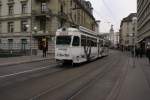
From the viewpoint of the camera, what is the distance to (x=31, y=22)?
45688 mm

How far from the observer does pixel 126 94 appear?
9297 mm

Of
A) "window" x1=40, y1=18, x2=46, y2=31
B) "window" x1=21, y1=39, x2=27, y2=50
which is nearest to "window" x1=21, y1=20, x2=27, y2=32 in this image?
"window" x1=21, y1=39, x2=27, y2=50

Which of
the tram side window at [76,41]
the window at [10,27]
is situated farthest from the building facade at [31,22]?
the tram side window at [76,41]

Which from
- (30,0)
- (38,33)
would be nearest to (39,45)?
(38,33)

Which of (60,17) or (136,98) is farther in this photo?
(60,17)

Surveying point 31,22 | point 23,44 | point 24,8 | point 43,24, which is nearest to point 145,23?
point 43,24

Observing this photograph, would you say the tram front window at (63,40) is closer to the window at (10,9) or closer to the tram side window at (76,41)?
the tram side window at (76,41)

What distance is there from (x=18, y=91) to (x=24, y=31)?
3851 cm

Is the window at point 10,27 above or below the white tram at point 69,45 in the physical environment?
above

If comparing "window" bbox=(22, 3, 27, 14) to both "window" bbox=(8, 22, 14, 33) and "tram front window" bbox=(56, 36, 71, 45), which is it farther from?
"tram front window" bbox=(56, 36, 71, 45)

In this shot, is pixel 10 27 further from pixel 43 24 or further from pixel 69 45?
pixel 69 45

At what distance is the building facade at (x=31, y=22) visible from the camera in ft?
146

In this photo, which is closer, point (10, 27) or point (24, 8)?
point (24, 8)

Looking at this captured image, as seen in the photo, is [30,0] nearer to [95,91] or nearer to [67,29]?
[67,29]
